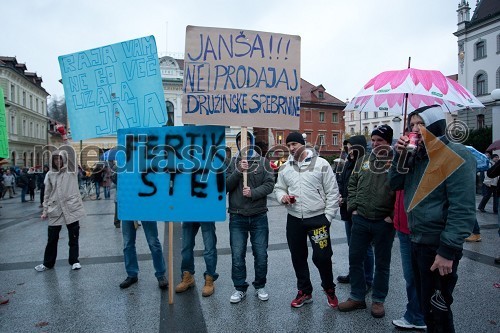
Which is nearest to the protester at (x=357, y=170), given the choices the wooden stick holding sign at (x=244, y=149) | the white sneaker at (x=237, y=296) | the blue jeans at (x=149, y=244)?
the wooden stick holding sign at (x=244, y=149)

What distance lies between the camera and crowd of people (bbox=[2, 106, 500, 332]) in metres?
2.59

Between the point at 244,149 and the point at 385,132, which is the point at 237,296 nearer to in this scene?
the point at 244,149

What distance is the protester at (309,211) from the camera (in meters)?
3.93

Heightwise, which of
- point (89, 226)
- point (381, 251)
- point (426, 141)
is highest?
A: point (426, 141)

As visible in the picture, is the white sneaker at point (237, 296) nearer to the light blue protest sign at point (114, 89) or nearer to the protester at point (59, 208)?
the light blue protest sign at point (114, 89)

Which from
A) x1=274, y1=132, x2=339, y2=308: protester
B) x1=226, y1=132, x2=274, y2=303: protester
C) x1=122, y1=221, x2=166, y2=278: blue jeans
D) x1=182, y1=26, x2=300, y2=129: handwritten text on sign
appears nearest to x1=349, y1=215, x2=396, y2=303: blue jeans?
x1=274, y1=132, x2=339, y2=308: protester

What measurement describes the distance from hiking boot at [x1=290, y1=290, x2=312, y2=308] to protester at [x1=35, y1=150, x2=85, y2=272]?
10.9ft

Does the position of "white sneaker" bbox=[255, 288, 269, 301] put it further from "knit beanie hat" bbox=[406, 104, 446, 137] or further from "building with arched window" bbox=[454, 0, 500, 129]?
"building with arched window" bbox=[454, 0, 500, 129]

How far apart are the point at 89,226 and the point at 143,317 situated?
635 cm

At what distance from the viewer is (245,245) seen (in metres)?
4.24

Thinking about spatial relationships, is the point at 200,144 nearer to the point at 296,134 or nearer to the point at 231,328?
the point at 296,134

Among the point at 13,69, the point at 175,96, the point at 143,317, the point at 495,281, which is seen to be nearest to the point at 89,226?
the point at 143,317

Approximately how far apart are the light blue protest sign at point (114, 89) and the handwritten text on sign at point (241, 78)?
0.80 meters

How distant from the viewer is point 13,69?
41.9 metres
